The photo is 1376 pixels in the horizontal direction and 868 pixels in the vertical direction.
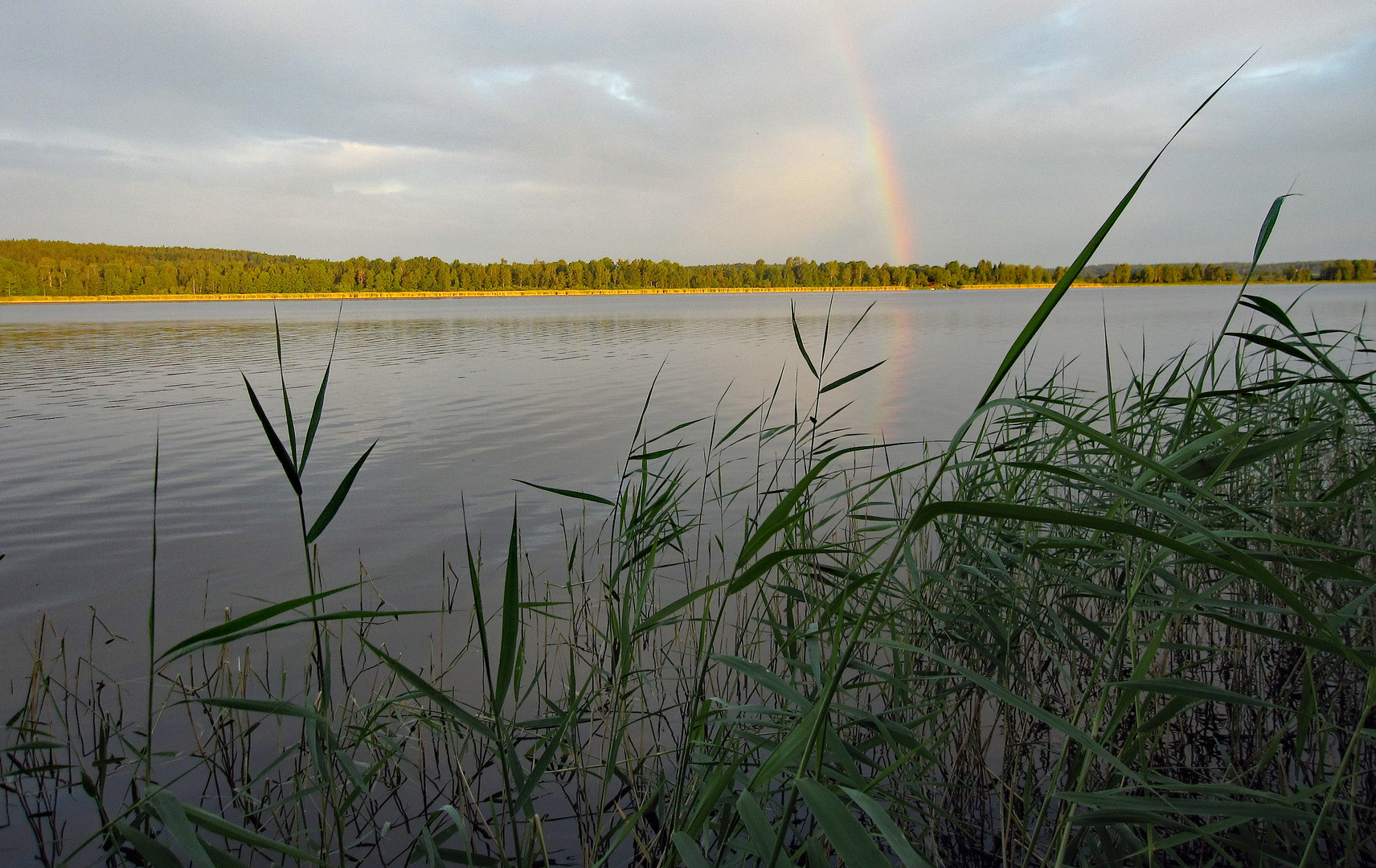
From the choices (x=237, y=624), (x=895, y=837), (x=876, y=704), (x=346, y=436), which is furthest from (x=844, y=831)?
(x=346, y=436)

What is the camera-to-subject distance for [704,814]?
58.2 inches

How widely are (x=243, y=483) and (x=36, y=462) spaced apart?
119 inches

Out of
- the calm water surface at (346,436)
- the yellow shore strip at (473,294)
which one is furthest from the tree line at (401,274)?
the calm water surface at (346,436)

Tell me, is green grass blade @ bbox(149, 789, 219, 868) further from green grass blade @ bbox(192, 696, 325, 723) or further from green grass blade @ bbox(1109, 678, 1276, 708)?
green grass blade @ bbox(1109, 678, 1276, 708)

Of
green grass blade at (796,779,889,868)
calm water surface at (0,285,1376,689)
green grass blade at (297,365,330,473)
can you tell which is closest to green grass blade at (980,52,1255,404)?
green grass blade at (796,779,889,868)

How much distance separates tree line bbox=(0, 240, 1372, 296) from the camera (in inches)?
3497

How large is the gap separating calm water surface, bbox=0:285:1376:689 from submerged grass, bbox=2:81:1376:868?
1092 mm

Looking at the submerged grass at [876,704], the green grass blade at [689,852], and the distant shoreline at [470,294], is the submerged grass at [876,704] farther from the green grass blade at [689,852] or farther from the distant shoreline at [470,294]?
the distant shoreline at [470,294]

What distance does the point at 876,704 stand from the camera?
363cm

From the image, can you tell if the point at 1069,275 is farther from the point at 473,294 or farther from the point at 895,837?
the point at 473,294

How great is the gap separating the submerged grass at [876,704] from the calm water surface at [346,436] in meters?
1.09

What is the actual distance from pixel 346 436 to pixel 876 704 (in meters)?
8.98

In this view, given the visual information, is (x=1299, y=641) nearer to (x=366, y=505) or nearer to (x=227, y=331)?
(x=366, y=505)

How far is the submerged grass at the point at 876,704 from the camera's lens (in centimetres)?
144
